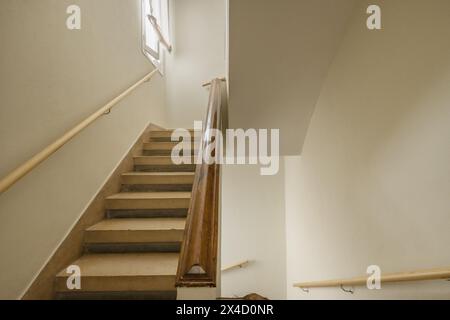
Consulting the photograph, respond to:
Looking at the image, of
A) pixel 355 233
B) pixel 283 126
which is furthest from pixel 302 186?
pixel 355 233

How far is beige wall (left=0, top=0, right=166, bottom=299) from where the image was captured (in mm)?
1376

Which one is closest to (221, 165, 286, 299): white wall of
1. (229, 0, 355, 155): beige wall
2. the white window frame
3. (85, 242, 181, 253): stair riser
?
(229, 0, 355, 155): beige wall

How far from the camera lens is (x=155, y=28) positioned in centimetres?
405

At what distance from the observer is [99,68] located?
7.85ft

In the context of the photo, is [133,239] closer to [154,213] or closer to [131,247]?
[131,247]

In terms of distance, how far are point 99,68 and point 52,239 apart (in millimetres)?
1450

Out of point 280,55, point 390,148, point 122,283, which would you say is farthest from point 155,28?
point 390,148

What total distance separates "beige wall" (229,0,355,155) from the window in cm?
182

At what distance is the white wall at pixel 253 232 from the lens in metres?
4.88

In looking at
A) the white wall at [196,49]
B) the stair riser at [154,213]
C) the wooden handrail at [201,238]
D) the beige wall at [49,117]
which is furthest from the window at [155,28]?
the wooden handrail at [201,238]

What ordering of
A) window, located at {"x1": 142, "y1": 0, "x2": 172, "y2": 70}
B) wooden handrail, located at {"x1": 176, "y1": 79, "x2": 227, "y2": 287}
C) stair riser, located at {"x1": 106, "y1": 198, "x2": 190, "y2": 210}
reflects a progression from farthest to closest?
window, located at {"x1": 142, "y1": 0, "x2": 172, "y2": 70}
stair riser, located at {"x1": 106, "y1": 198, "x2": 190, "y2": 210}
wooden handrail, located at {"x1": 176, "y1": 79, "x2": 227, "y2": 287}

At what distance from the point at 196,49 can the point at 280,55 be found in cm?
368

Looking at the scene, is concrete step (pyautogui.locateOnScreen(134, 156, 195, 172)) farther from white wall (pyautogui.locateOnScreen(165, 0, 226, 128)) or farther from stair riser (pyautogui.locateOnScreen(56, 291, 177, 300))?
white wall (pyautogui.locateOnScreen(165, 0, 226, 128))

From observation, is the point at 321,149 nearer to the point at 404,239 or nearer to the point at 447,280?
the point at 404,239
